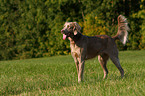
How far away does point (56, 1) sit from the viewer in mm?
27438

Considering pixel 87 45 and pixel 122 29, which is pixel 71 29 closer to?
pixel 87 45

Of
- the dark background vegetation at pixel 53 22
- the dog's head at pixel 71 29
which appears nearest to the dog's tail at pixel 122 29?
the dog's head at pixel 71 29

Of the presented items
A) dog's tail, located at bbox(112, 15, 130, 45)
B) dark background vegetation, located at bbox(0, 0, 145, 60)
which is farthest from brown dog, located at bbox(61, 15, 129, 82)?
dark background vegetation, located at bbox(0, 0, 145, 60)

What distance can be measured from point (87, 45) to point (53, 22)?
21915 millimetres

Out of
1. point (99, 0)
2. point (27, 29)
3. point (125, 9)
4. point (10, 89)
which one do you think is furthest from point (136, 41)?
point (10, 89)

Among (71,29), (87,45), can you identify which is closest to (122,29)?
(87,45)

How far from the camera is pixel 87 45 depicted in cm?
683

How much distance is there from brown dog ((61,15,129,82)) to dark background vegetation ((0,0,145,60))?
1691 cm

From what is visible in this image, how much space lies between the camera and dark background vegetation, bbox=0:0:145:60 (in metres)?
26.1

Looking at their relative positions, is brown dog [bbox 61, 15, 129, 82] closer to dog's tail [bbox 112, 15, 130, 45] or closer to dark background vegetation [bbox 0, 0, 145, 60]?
dog's tail [bbox 112, 15, 130, 45]

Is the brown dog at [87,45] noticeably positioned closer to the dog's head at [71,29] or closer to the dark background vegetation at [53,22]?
the dog's head at [71,29]

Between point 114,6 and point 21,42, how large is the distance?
1274 centimetres

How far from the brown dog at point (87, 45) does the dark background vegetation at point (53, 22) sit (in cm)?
1691

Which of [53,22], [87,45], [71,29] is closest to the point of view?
[71,29]
